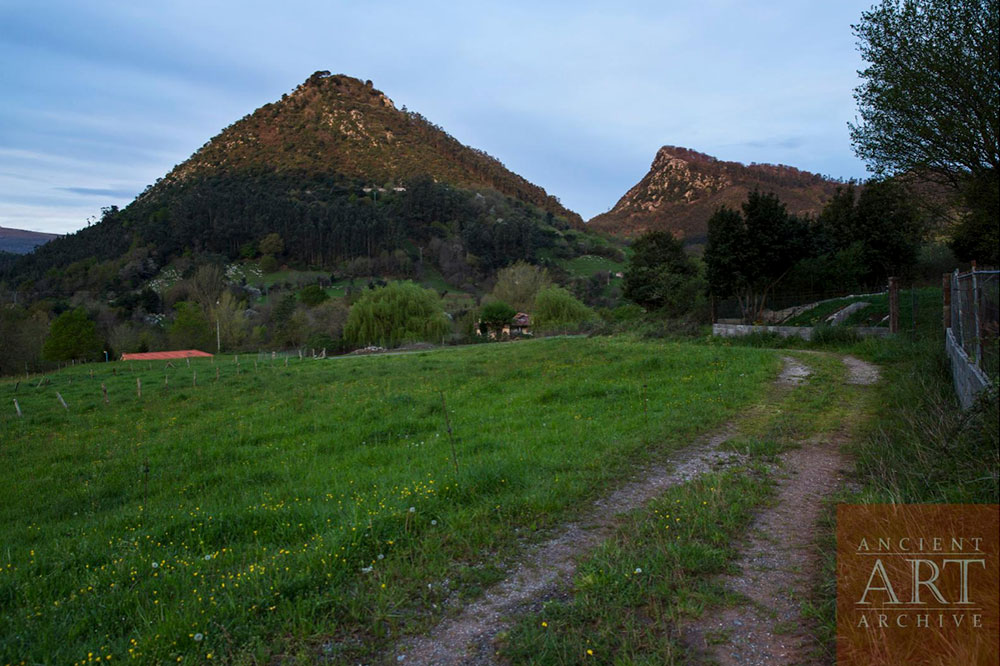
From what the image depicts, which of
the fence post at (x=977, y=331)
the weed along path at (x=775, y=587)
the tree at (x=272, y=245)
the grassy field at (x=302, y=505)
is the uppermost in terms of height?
the tree at (x=272, y=245)

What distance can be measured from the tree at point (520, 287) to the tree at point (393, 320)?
16280 millimetres

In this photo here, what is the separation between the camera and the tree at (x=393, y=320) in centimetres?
5091

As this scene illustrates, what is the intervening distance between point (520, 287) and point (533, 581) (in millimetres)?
64004

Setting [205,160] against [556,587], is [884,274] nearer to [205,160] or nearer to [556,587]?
[556,587]

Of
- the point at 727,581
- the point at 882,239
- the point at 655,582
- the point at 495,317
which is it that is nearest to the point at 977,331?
the point at 727,581

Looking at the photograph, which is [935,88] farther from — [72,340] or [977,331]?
[72,340]

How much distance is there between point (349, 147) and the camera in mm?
153750

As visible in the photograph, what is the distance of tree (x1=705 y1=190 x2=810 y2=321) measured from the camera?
25.0m

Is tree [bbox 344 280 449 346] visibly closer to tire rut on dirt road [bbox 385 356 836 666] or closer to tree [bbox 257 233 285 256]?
tire rut on dirt road [bbox 385 356 836 666]

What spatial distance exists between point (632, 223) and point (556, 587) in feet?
395

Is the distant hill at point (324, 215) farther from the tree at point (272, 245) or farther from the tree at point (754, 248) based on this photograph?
the tree at point (754, 248)

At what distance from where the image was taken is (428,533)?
4.45 meters

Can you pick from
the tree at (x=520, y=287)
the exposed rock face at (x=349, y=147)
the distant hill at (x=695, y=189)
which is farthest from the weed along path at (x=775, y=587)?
the exposed rock face at (x=349, y=147)
